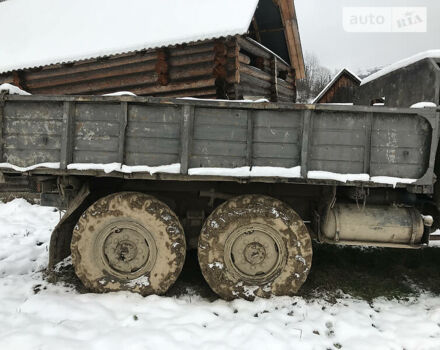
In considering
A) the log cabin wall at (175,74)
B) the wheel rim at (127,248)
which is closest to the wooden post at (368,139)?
the wheel rim at (127,248)

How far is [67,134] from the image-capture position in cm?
336

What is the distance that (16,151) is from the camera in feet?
11.3

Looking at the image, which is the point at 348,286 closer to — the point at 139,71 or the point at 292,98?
the point at 139,71

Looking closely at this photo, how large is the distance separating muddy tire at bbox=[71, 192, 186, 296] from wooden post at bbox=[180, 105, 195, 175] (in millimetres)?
634

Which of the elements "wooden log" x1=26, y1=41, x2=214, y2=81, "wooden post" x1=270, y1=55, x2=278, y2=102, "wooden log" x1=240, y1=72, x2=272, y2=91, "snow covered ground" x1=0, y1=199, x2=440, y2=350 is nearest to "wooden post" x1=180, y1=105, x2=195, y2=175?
"snow covered ground" x1=0, y1=199, x2=440, y2=350

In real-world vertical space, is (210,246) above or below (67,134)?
below

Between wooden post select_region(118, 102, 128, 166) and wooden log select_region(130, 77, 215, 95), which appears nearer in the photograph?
wooden post select_region(118, 102, 128, 166)

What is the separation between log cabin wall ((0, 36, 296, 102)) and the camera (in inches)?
288

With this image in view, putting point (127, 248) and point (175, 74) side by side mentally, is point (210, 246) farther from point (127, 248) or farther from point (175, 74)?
point (175, 74)

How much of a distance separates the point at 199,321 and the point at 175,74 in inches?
249

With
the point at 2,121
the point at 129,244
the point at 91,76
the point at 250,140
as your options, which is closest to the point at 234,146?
the point at 250,140

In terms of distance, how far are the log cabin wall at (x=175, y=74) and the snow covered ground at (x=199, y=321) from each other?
5.32 metres

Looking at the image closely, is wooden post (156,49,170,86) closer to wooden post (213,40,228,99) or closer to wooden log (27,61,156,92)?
wooden log (27,61,156,92)

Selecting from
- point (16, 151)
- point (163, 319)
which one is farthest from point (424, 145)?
point (16, 151)
